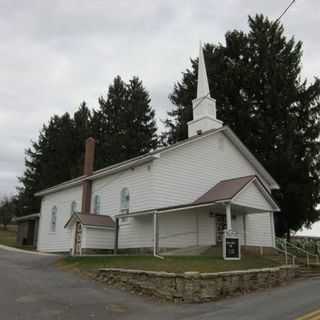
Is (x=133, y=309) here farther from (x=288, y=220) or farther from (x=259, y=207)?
(x=288, y=220)

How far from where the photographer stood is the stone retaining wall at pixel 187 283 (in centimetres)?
1120

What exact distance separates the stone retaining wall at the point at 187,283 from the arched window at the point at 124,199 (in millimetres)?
8363

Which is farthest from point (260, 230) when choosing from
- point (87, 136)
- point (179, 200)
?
point (87, 136)

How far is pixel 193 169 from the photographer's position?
22453 mm

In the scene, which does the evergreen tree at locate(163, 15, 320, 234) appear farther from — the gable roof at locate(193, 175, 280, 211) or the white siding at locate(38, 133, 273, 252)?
the gable roof at locate(193, 175, 280, 211)

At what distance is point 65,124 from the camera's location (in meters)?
54.2

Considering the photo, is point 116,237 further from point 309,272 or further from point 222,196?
point 309,272

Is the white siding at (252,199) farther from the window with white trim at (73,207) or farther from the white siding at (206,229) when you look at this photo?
the window with white trim at (73,207)

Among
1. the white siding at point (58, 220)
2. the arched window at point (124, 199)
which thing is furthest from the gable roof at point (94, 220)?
the white siding at point (58, 220)

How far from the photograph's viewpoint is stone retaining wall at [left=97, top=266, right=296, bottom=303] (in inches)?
441

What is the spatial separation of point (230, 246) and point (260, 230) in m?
9.50

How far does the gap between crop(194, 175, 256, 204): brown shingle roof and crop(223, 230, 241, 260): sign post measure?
2.22 meters

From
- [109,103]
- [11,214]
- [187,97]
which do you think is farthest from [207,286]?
[11,214]

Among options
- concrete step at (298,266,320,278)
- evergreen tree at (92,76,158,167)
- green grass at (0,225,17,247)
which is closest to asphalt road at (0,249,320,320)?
concrete step at (298,266,320,278)
